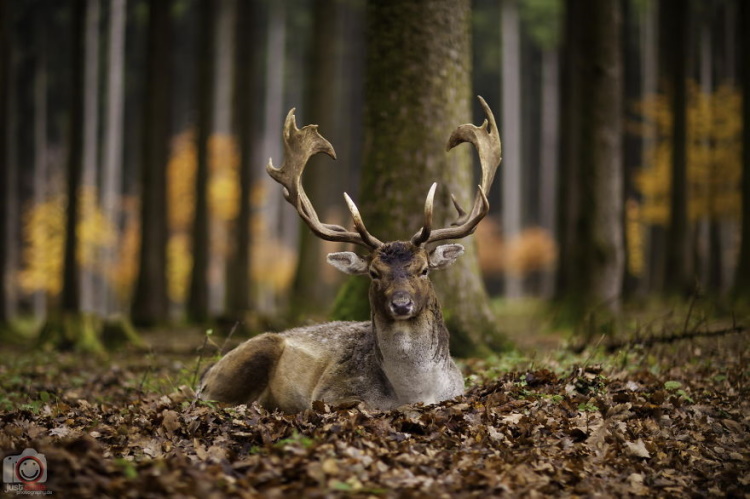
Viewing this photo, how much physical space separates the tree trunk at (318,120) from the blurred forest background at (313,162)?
0.18 ft

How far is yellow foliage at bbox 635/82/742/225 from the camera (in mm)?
25203

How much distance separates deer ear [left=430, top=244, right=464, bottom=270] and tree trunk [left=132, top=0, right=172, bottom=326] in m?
12.8

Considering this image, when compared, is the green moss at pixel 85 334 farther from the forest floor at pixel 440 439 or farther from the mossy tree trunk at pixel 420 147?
the mossy tree trunk at pixel 420 147

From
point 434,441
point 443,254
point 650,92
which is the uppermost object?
point 650,92

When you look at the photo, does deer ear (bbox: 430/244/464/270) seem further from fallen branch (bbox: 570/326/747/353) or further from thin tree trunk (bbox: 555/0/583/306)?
thin tree trunk (bbox: 555/0/583/306)

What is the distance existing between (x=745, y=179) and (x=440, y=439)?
13.4 m

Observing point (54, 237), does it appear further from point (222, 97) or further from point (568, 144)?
point (568, 144)

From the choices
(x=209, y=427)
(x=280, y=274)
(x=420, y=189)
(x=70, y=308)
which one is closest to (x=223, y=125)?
(x=280, y=274)

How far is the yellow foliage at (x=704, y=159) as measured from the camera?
2520 cm

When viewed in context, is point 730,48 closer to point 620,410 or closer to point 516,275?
point 516,275

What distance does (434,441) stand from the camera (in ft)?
18.5

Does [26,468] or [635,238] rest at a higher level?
[26,468]

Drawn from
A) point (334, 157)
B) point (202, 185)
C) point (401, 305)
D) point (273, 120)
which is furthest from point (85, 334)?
point (273, 120)

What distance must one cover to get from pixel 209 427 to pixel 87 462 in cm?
141
